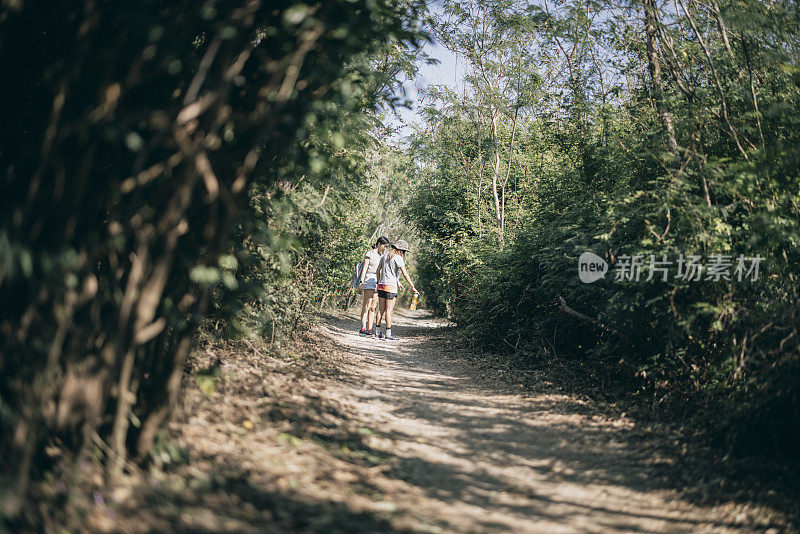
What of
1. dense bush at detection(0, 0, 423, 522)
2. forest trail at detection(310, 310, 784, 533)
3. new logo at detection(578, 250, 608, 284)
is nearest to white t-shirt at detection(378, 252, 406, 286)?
forest trail at detection(310, 310, 784, 533)

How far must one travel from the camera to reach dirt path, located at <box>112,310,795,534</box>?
287 cm

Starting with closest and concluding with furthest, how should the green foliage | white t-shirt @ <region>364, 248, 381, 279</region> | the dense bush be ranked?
the dense bush → the green foliage → white t-shirt @ <region>364, 248, 381, 279</region>

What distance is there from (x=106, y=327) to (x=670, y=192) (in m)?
5.81

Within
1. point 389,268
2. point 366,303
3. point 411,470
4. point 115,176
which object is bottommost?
point 411,470

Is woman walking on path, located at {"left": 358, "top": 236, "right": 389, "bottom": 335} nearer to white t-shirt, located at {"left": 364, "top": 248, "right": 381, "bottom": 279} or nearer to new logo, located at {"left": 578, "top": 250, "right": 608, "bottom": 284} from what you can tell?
white t-shirt, located at {"left": 364, "top": 248, "right": 381, "bottom": 279}

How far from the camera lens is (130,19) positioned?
2277mm

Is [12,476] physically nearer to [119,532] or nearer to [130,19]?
[119,532]

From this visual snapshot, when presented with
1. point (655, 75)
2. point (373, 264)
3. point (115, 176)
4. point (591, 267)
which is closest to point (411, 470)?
point (115, 176)

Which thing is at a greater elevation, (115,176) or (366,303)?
(115,176)

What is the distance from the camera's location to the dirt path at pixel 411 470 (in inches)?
113

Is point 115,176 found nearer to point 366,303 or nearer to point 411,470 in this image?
point 411,470

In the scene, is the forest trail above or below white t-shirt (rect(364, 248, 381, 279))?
below

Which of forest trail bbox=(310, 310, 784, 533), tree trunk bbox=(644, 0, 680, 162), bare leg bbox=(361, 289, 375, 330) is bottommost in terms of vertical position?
forest trail bbox=(310, 310, 784, 533)

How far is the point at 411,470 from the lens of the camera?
12.7 ft
